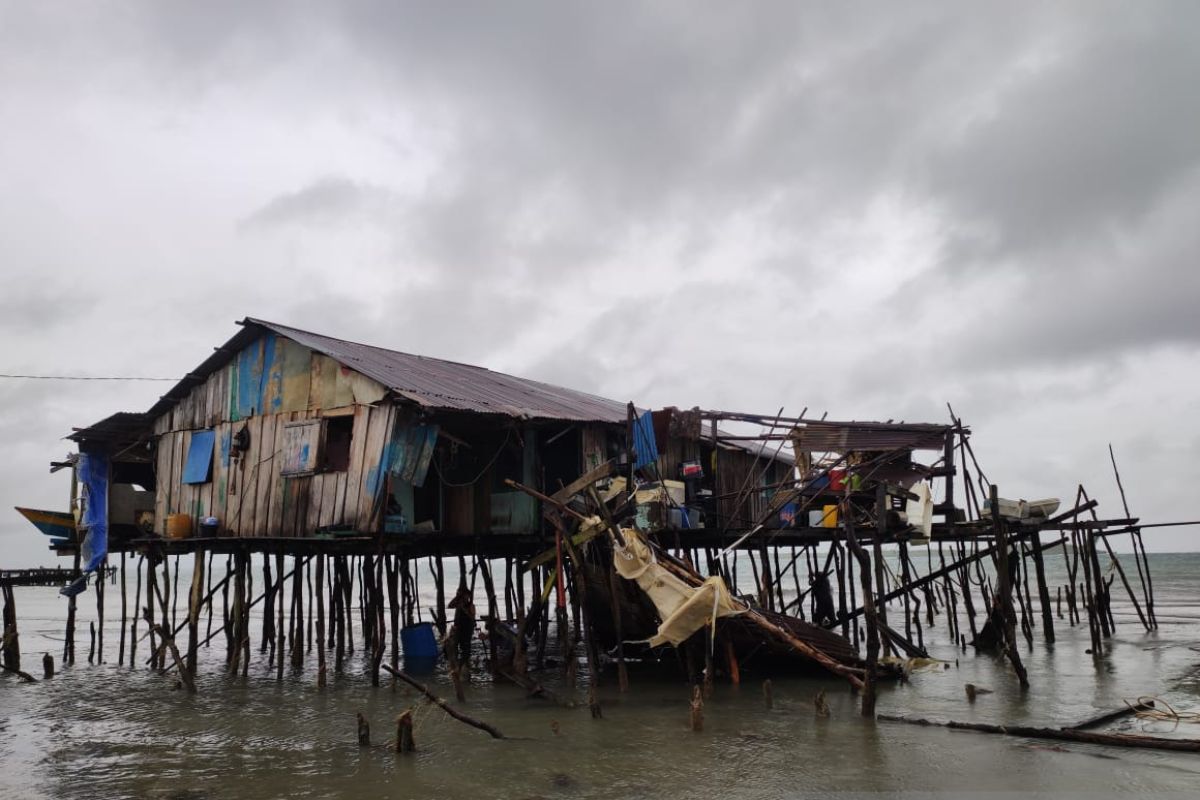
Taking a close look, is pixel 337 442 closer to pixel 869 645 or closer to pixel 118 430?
pixel 118 430

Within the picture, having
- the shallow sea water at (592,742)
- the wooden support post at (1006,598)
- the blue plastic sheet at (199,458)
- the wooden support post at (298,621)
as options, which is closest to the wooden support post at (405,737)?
the shallow sea water at (592,742)

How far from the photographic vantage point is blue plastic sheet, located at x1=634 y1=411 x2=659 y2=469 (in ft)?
54.1

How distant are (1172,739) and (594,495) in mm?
7483

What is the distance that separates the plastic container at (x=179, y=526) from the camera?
56.9 feet

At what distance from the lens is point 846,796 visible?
858 centimetres

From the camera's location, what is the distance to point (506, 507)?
55.2 ft

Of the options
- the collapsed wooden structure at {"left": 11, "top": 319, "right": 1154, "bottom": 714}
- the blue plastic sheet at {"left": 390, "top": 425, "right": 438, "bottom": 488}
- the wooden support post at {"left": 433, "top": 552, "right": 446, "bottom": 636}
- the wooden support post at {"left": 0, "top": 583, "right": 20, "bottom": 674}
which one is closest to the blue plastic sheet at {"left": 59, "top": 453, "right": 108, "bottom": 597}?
the collapsed wooden structure at {"left": 11, "top": 319, "right": 1154, "bottom": 714}

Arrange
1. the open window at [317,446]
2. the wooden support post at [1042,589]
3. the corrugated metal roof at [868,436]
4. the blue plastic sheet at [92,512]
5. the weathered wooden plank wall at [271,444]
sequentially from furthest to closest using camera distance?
1. the blue plastic sheet at [92,512]
2. the wooden support post at [1042,589]
3. the corrugated metal roof at [868,436]
4. the open window at [317,446]
5. the weathered wooden plank wall at [271,444]

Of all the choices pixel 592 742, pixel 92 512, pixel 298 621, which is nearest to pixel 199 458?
pixel 92 512

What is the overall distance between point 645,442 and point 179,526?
29.6 feet

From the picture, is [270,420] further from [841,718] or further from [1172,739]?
[1172,739]

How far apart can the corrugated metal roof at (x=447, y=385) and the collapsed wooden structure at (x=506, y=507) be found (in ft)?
0.37

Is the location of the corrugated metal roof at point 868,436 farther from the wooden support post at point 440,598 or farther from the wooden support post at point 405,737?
the wooden support post at point 405,737

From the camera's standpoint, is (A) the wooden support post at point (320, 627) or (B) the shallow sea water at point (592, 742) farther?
(A) the wooden support post at point (320, 627)
